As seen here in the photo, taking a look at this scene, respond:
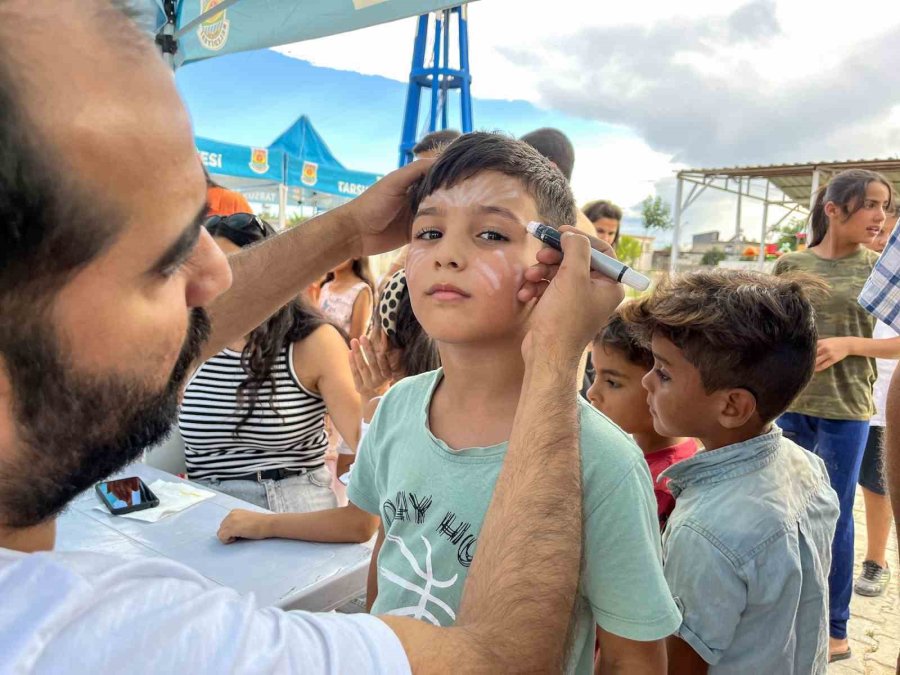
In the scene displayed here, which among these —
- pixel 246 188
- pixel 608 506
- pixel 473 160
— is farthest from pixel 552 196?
pixel 246 188

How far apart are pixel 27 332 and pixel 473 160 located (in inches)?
33.3

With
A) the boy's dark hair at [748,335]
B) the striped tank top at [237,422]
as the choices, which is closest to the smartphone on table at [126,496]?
the striped tank top at [237,422]

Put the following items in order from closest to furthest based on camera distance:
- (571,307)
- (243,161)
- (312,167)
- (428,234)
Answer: (571,307) < (428,234) < (243,161) < (312,167)

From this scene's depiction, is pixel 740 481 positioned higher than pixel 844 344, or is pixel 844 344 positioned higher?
pixel 844 344

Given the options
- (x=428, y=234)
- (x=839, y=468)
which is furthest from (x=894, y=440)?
(x=839, y=468)

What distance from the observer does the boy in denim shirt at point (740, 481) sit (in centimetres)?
123

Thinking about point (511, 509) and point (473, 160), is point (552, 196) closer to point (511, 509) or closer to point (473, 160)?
point (473, 160)

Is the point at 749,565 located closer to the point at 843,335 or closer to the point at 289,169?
the point at 843,335

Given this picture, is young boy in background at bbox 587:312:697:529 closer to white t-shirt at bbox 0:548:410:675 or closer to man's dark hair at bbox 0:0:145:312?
white t-shirt at bbox 0:548:410:675

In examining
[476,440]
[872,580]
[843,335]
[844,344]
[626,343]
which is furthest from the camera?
[872,580]

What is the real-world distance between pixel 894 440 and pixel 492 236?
1145 mm

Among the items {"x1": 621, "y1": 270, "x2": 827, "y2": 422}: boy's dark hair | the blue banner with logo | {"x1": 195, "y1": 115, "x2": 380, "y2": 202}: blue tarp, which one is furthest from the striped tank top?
{"x1": 195, "y1": 115, "x2": 380, "y2": 202}: blue tarp

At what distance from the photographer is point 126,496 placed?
1.72m

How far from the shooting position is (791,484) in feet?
4.58
